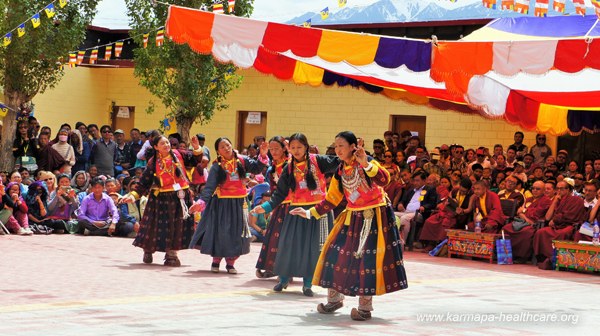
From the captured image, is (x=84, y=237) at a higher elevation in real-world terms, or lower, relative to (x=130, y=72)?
lower

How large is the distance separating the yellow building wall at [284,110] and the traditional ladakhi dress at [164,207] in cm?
925

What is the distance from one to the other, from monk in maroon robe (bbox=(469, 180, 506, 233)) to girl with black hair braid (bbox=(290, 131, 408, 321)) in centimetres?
656

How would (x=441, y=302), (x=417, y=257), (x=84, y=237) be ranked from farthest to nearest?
(x=84, y=237), (x=417, y=257), (x=441, y=302)

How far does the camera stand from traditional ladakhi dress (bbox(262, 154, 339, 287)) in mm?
9344

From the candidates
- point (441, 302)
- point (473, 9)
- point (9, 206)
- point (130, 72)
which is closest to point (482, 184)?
point (441, 302)

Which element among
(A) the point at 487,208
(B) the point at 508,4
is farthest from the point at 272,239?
(A) the point at 487,208

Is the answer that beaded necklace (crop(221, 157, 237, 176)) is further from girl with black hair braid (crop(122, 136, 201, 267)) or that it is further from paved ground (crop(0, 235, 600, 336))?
paved ground (crop(0, 235, 600, 336))

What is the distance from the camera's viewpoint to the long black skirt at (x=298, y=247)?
367 inches

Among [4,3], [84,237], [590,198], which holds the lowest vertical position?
[84,237]

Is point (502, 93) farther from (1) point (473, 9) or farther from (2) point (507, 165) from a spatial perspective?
(1) point (473, 9)

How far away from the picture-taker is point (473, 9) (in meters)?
24.8

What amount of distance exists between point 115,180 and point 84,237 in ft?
4.71

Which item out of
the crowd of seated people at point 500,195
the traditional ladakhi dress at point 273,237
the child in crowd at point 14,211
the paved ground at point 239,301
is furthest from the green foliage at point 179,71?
the traditional ladakhi dress at point 273,237

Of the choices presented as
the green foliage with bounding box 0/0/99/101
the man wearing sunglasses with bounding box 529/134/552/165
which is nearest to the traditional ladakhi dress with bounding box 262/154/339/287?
the man wearing sunglasses with bounding box 529/134/552/165
